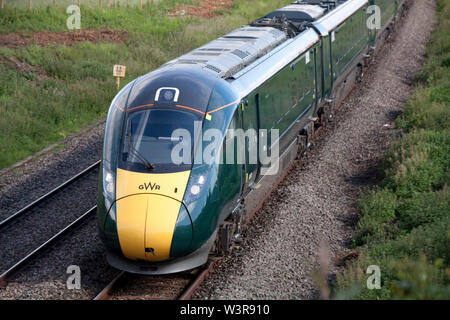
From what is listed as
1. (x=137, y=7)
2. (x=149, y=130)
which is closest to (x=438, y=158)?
(x=149, y=130)

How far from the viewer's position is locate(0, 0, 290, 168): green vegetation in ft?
55.8

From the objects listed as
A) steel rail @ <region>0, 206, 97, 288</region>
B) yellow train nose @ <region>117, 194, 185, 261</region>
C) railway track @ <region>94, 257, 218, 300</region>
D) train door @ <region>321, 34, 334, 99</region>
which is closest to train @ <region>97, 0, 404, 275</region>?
yellow train nose @ <region>117, 194, 185, 261</region>

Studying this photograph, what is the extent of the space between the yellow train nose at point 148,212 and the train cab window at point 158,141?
0.59 ft

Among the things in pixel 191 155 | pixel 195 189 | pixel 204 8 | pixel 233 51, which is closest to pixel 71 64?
pixel 233 51

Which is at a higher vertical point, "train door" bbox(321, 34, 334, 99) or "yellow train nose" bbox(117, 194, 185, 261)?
"train door" bbox(321, 34, 334, 99)

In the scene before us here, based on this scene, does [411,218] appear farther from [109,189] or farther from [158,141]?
[109,189]

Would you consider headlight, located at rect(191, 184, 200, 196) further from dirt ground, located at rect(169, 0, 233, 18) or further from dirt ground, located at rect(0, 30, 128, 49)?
dirt ground, located at rect(169, 0, 233, 18)

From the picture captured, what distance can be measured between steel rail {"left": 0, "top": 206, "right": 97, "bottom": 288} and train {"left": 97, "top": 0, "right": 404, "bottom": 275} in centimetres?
199

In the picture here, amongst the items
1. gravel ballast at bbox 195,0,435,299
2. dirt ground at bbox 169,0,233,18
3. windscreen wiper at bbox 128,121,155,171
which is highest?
dirt ground at bbox 169,0,233,18

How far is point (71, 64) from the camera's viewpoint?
22.1 m

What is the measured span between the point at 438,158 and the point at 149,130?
7442 millimetres

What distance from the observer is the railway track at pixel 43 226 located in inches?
385

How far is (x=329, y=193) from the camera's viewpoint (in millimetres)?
12875

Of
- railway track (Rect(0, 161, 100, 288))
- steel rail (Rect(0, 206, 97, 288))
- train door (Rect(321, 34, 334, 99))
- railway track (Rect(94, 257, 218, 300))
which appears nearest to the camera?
railway track (Rect(94, 257, 218, 300))
